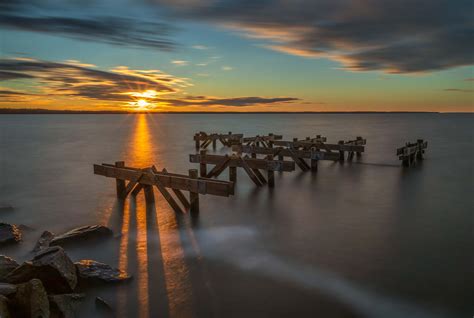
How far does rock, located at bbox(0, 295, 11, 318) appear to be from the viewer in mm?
4891

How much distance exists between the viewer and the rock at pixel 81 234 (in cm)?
915

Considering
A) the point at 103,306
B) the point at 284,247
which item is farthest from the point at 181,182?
the point at 103,306

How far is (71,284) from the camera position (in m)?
6.44

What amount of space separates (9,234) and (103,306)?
5090mm

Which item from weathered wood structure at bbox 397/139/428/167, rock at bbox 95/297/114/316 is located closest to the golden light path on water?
rock at bbox 95/297/114/316

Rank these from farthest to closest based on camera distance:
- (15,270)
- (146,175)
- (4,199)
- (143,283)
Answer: (4,199)
(146,175)
(143,283)
(15,270)

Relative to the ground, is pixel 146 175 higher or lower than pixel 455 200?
higher

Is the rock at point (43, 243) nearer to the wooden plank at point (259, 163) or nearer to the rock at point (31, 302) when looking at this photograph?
the rock at point (31, 302)

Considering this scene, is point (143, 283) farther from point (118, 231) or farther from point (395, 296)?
point (395, 296)

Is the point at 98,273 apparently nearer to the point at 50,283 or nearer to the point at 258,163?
the point at 50,283

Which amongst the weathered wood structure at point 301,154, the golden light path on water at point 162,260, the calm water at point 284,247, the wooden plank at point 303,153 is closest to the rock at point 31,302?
the calm water at point 284,247

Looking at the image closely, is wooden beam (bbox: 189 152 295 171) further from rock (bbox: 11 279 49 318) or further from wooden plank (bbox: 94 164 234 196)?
rock (bbox: 11 279 49 318)

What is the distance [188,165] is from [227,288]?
1943 centimetres

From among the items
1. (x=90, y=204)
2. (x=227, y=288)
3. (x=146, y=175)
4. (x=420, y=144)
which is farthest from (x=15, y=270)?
(x=420, y=144)
